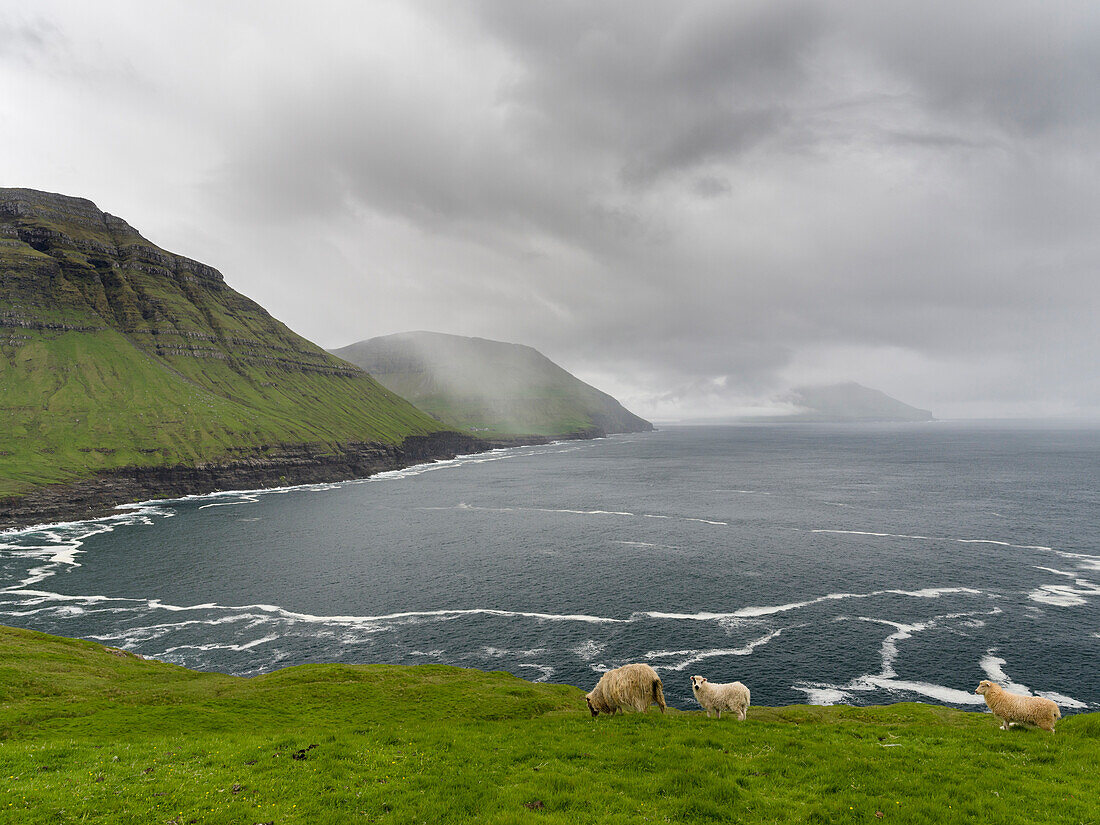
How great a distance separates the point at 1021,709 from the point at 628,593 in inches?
2606

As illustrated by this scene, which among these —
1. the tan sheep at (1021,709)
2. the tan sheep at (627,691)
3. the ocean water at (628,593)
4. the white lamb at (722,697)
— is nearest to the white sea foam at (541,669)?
the ocean water at (628,593)

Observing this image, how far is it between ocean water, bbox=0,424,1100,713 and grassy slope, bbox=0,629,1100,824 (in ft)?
114

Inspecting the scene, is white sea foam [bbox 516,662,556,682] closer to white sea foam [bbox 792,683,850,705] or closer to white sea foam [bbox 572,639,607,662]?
white sea foam [bbox 572,639,607,662]

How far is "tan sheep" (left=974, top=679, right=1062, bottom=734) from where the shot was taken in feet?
87.7

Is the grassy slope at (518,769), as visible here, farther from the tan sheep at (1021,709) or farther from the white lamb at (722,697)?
the white lamb at (722,697)

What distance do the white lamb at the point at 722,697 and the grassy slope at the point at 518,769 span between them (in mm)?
1602

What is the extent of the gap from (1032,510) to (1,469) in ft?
1116

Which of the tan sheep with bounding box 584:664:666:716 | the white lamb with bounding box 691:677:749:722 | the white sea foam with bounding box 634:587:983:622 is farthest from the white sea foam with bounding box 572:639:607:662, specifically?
the tan sheep with bounding box 584:664:666:716

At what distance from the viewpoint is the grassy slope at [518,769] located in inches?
681

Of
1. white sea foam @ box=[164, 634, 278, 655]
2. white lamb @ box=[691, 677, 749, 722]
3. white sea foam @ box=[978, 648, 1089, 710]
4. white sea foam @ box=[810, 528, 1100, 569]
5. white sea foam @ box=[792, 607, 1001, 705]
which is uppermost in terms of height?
white lamb @ box=[691, 677, 749, 722]

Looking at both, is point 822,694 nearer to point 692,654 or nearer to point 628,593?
point 692,654

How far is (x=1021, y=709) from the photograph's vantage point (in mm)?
27500

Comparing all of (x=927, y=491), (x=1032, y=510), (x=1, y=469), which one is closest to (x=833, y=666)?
(x=1032, y=510)

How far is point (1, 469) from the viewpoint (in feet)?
573
